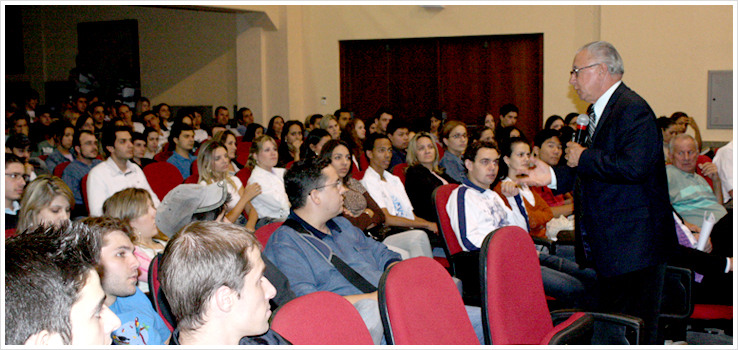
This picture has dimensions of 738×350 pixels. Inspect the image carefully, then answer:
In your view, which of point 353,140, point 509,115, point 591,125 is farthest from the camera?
point 509,115

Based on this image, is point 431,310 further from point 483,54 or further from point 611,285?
point 483,54

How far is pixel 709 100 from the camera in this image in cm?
752

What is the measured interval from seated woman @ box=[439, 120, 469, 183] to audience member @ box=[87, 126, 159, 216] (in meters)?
2.38

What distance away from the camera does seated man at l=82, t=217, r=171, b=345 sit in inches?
73.2

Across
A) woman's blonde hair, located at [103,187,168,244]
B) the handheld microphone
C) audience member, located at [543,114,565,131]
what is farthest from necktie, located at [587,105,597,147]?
audience member, located at [543,114,565,131]

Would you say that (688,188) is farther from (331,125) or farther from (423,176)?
(331,125)

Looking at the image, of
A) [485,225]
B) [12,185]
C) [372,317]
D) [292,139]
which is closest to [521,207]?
[485,225]

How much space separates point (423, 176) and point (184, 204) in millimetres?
1990

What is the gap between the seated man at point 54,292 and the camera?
0.95 metres

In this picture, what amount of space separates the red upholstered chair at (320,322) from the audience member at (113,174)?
275 centimetres

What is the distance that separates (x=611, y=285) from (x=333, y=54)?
301 inches

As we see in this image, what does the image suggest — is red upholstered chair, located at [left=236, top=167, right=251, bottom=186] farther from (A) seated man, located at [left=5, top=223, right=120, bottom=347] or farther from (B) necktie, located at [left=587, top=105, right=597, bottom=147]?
(A) seated man, located at [left=5, top=223, right=120, bottom=347]

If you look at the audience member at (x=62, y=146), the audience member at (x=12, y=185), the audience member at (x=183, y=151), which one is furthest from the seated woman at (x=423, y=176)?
the audience member at (x=62, y=146)

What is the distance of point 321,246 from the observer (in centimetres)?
225
